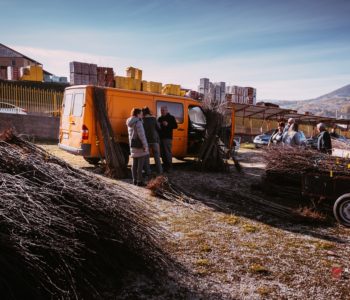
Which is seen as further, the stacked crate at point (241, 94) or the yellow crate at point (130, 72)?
the stacked crate at point (241, 94)

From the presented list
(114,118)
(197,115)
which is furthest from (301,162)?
(114,118)

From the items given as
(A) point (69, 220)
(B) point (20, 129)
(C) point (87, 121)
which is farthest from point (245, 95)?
(A) point (69, 220)

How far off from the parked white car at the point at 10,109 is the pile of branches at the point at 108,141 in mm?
9680

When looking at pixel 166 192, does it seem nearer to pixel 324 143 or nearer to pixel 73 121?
pixel 73 121

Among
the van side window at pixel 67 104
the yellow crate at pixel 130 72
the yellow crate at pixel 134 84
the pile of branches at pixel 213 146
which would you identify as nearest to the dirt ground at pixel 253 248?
the pile of branches at pixel 213 146

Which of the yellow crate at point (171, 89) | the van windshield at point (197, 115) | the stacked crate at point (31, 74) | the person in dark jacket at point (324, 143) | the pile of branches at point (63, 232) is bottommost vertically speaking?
the pile of branches at point (63, 232)

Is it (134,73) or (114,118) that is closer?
(114,118)

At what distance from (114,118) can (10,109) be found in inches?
402

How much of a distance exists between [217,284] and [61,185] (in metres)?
1.90

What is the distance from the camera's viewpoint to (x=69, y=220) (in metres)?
2.65

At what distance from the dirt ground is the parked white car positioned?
37.8 feet

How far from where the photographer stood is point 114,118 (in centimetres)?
866

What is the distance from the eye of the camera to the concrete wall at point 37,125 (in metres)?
15.8

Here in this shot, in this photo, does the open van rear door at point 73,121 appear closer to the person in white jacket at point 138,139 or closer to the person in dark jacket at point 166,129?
the person in white jacket at point 138,139
